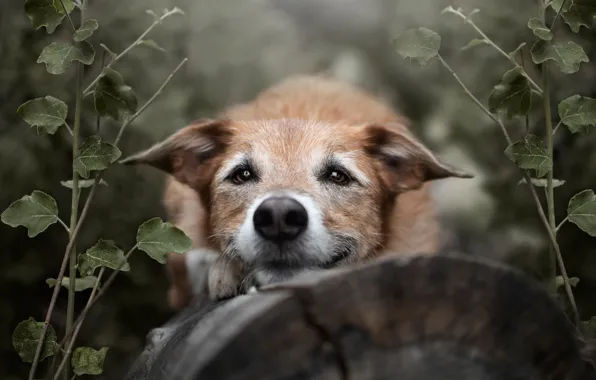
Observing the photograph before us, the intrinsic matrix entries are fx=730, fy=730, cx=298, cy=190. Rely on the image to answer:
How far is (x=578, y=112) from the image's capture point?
7.15 ft

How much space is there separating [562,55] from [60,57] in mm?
1455

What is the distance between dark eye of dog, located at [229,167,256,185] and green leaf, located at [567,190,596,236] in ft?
3.32

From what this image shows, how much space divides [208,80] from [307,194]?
2.10 meters

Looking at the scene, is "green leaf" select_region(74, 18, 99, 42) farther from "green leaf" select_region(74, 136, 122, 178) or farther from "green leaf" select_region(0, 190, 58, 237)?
"green leaf" select_region(0, 190, 58, 237)

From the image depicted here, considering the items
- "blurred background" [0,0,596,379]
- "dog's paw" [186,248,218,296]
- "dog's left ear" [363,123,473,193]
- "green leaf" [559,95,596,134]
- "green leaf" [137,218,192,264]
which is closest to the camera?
"green leaf" [137,218,192,264]

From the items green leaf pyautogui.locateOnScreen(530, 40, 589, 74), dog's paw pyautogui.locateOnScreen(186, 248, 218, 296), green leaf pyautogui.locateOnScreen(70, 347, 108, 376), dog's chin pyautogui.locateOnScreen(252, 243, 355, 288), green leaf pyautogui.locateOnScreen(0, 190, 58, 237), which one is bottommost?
dog's paw pyautogui.locateOnScreen(186, 248, 218, 296)

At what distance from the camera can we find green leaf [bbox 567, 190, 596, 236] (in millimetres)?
2127

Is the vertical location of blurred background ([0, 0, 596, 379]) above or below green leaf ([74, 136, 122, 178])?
below

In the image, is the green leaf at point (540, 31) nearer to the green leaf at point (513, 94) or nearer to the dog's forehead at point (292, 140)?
the green leaf at point (513, 94)

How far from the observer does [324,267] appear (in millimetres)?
2295

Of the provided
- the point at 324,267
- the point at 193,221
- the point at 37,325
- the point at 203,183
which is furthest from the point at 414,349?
the point at 193,221

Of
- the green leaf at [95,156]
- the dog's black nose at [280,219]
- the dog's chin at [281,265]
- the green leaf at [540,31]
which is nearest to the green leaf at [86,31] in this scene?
the green leaf at [95,156]

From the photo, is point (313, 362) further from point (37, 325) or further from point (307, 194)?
point (37, 325)

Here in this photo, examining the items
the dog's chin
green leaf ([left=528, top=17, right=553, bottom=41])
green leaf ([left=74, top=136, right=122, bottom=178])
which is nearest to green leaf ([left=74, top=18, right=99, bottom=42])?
green leaf ([left=74, top=136, right=122, bottom=178])
